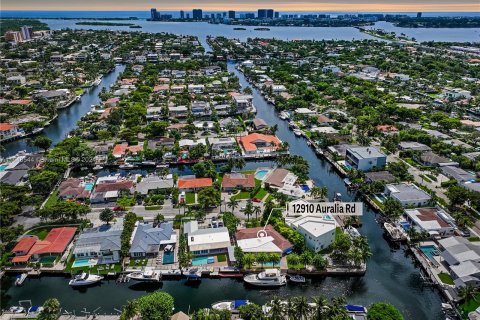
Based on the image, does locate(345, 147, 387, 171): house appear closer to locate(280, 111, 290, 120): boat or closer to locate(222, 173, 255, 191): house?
locate(222, 173, 255, 191): house

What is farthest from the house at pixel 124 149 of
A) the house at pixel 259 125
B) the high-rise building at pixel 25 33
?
the high-rise building at pixel 25 33


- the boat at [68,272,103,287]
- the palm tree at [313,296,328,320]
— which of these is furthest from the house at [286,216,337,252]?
the boat at [68,272,103,287]

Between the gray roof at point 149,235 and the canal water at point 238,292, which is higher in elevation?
the gray roof at point 149,235

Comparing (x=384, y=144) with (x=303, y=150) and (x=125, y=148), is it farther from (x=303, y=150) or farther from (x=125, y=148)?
(x=125, y=148)

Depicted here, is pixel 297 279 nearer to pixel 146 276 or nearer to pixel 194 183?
pixel 146 276

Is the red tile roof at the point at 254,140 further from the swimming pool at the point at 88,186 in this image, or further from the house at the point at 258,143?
the swimming pool at the point at 88,186

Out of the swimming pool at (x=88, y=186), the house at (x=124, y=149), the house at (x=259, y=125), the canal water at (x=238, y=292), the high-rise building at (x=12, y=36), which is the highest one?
the high-rise building at (x=12, y=36)

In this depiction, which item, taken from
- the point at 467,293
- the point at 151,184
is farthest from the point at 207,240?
the point at 467,293

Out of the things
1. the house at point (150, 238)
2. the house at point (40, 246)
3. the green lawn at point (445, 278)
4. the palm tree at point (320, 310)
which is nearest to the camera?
the palm tree at point (320, 310)
